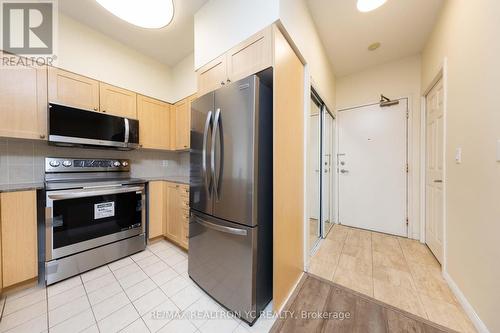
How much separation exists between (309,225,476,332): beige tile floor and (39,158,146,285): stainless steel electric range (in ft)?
7.20

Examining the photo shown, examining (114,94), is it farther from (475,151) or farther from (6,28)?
(475,151)

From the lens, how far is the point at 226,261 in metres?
1.34

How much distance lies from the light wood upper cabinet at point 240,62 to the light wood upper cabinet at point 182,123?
2.79 ft

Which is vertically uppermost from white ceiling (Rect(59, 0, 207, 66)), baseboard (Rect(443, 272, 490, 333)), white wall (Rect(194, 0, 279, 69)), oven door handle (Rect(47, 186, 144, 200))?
white ceiling (Rect(59, 0, 207, 66))

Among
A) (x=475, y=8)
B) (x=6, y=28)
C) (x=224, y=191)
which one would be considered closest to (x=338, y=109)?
(x=475, y=8)

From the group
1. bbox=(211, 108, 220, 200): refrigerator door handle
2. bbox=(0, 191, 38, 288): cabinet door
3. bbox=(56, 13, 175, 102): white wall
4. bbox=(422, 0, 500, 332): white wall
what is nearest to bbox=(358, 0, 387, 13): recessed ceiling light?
bbox=(422, 0, 500, 332): white wall

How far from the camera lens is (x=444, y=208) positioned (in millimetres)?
1727

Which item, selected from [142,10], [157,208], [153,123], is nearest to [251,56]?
[142,10]

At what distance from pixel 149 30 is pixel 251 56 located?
64.9 inches

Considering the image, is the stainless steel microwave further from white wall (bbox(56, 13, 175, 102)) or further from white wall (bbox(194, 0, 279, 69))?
white wall (bbox(194, 0, 279, 69))

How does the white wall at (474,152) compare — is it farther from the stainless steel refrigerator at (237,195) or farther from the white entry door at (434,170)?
the stainless steel refrigerator at (237,195)

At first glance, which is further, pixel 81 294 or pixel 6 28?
pixel 6 28

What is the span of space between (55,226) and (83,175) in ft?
2.44

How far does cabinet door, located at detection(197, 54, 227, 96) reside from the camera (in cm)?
155
